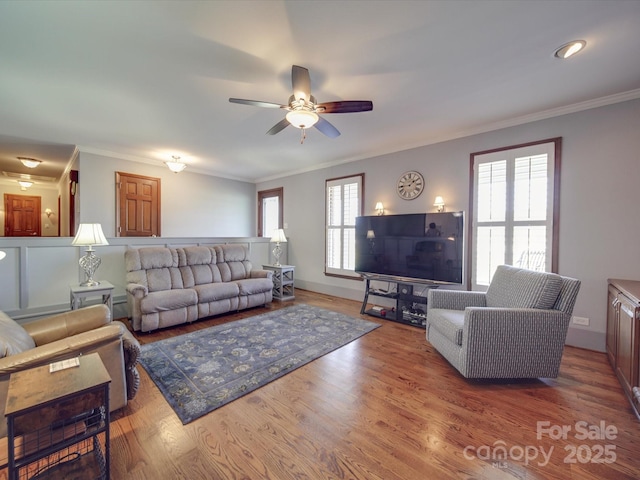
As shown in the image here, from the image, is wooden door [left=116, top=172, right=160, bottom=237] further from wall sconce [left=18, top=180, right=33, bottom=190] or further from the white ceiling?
wall sconce [left=18, top=180, right=33, bottom=190]

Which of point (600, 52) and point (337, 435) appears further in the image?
point (600, 52)

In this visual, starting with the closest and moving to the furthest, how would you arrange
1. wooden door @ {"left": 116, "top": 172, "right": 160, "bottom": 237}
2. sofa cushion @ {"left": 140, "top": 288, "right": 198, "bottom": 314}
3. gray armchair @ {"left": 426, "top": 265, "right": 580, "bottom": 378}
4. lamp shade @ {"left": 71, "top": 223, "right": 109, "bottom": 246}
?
gray armchair @ {"left": 426, "top": 265, "right": 580, "bottom": 378}
lamp shade @ {"left": 71, "top": 223, "right": 109, "bottom": 246}
sofa cushion @ {"left": 140, "top": 288, "right": 198, "bottom": 314}
wooden door @ {"left": 116, "top": 172, "right": 160, "bottom": 237}

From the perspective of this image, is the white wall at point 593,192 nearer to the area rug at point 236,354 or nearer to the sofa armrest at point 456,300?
the sofa armrest at point 456,300

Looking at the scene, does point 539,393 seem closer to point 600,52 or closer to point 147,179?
point 600,52

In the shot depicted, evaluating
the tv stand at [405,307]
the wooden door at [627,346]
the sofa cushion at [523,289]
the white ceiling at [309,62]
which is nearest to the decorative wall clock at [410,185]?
the white ceiling at [309,62]

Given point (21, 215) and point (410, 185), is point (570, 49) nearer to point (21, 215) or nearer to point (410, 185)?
point (410, 185)

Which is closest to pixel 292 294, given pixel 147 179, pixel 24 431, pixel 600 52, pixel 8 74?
pixel 147 179

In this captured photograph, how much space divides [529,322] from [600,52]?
2310 mm

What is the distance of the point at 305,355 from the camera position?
107 inches

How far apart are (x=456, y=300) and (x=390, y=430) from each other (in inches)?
68.6

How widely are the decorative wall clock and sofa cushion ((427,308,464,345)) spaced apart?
206cm

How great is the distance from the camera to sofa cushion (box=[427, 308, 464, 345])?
237 centimetres

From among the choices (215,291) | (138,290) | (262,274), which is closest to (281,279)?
(262,274)

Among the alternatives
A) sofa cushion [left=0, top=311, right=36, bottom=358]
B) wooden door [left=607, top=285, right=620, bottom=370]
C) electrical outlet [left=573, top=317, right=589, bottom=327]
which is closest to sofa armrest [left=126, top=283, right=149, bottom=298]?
sofa cushion [left=0, top=311, right=36, bottom=358]
